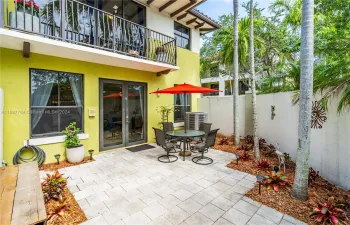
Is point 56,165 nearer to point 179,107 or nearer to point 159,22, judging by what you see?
point 179,107

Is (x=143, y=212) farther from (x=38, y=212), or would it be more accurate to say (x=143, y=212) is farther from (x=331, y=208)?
(x=331, y=208)

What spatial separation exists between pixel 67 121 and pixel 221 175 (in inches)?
203

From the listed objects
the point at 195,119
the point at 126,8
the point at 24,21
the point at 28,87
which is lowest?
the point at 195,119

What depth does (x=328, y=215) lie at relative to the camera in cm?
→ 253

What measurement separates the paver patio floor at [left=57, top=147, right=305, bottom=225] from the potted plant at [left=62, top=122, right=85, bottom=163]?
1.30 feet

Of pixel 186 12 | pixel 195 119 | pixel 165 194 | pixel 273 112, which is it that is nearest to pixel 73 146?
pixel 165 194

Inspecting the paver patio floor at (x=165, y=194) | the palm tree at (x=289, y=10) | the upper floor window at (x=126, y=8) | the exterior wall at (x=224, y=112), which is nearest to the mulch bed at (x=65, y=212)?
the paver patio floor at (x=165, y=194)

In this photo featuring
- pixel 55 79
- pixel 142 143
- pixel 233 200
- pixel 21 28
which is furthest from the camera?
pixel 142 143

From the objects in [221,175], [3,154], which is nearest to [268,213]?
[221,175]

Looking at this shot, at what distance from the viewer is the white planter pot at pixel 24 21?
4.16m

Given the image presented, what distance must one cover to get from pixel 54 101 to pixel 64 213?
3.78 metres

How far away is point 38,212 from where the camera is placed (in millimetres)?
1804

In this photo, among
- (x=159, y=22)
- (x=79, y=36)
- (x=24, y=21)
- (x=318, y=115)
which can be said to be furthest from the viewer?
(x=159, y=22)

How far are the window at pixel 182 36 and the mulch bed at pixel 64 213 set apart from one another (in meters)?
8.51
